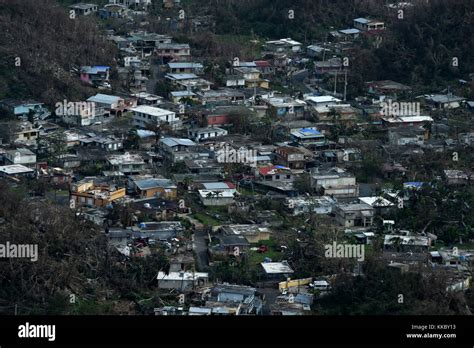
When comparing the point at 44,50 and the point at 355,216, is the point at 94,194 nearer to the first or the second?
the point at 355,216

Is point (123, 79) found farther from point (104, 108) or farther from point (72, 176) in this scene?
point (72, 176)

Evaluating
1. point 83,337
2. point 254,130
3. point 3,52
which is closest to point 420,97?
point 254,130

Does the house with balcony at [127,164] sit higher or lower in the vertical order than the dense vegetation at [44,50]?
lower

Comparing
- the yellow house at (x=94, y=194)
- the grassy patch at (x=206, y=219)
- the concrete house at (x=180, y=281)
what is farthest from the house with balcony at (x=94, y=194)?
the concrete house at (x=180, y=281)

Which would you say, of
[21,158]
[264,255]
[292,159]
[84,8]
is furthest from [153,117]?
[84,8]

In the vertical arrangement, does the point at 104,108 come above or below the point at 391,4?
below

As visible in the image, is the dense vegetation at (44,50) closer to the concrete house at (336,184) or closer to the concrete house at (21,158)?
the concrete house at (21,158)

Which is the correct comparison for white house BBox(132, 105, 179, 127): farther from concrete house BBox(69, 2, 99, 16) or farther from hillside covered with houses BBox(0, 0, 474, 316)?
concrete house BBox(69, 2, 99, 16)

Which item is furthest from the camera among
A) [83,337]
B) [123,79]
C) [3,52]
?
[123,79]

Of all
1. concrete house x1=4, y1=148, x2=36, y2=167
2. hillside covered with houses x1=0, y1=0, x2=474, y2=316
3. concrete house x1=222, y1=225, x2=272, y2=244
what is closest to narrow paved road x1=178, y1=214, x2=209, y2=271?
hillside covered with houses x1=0, y1=0, x2=474, y2=316

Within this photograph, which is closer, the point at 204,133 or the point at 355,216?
the point at 355,216

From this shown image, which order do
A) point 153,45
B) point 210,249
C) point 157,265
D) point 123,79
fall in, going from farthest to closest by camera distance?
point 153,45
point 123,79
point 210,249
point 157,265
